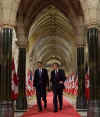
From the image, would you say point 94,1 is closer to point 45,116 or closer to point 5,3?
point 5,3

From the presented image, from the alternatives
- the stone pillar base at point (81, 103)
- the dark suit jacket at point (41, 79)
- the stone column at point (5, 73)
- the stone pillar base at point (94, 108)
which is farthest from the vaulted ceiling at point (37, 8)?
the stone pillar base at point (94, 108)

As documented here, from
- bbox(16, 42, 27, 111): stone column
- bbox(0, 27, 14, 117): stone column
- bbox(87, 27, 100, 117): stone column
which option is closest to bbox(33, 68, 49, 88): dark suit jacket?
bbox(0, 27, 14, 117): stone column

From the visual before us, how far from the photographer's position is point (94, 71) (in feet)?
31.7

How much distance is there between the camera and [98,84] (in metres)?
9.66

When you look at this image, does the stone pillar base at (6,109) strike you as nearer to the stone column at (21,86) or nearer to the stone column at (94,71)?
the stone column at (94,71)

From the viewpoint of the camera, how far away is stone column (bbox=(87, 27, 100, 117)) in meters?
9.42

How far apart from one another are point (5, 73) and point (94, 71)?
3.20m

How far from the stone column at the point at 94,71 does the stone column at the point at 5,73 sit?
2873 millimetres

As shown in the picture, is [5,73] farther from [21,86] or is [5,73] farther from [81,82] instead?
[81,82]

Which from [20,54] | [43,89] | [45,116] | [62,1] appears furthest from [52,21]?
[45,116]

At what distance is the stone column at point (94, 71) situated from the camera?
942 centimetres

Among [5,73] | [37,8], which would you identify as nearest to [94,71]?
[5,73]

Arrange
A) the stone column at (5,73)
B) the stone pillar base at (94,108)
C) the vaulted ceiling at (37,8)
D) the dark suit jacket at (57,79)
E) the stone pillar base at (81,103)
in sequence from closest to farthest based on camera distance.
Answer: the stone pillar base at (94,108) → the stone column at (5,73) → the dark suit jacket at (57,79) → the stone pillar base at (81,103) → the vaulted ceiling at (37,8)

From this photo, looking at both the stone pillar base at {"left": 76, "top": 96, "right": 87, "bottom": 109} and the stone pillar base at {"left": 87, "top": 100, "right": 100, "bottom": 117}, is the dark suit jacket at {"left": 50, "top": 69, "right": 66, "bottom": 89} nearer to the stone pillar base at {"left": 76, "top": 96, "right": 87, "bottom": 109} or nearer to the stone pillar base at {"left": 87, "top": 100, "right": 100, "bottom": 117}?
the stone pillar base at {"left": 87, "top": 100, "right": 100, "bottom": 117}
